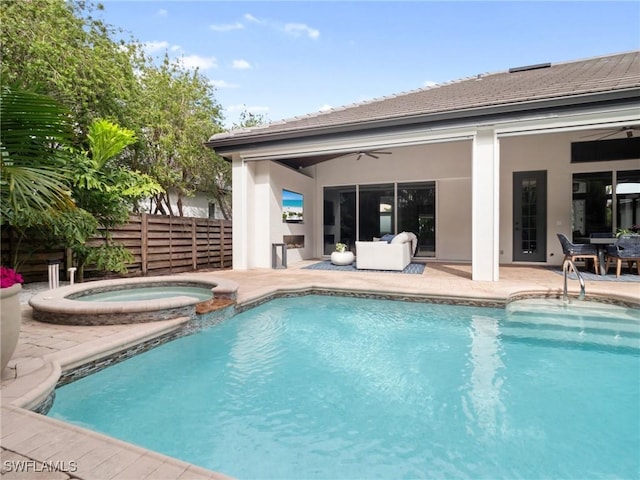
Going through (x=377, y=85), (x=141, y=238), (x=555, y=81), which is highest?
(x=377, y=85)

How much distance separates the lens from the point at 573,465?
81.8 inches

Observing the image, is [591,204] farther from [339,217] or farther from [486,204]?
[339,217]

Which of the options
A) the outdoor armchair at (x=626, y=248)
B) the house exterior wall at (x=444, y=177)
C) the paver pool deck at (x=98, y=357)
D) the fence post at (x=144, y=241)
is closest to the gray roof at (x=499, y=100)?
the house exterior wall at (x=444, y=177)

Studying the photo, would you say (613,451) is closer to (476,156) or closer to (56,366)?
(56,366)

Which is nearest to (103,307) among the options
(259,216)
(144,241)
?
(144,241)

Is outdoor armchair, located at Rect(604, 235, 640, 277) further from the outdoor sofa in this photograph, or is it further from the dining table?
the outdoor sofa

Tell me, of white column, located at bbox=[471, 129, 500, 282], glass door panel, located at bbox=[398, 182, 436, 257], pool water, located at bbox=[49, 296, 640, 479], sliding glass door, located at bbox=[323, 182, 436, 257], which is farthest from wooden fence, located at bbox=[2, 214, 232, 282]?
white column, located at bbox=[471, 129, 500, 282]

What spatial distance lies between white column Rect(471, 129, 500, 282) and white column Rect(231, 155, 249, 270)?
19.0ft

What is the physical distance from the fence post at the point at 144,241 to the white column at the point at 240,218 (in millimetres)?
2183

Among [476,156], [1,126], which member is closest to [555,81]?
[476,156]

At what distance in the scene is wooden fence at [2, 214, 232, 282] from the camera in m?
6.26

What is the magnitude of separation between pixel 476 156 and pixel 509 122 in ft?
2.73

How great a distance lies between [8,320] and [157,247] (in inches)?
252

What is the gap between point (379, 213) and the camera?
38.3 feet
